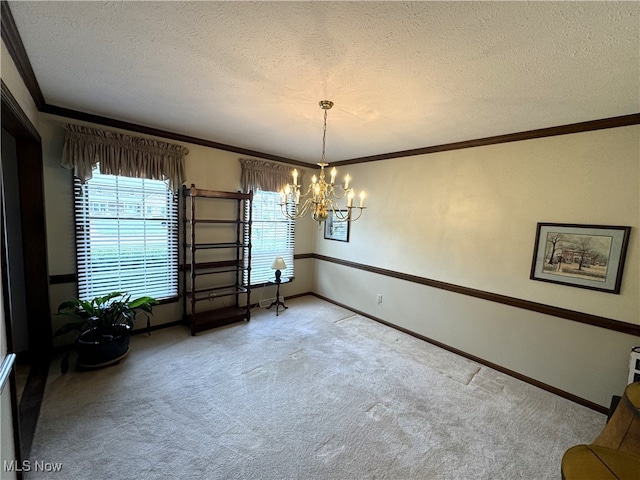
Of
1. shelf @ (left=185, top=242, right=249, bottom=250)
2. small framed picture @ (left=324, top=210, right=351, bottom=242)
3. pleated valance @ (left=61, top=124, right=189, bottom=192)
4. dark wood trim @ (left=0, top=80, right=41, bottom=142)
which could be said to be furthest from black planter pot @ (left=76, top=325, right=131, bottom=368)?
small framed picture @ (left=324, top=210, right=351, bottom=242)

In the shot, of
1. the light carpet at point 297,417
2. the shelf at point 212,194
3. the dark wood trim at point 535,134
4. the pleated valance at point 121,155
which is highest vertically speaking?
the dark wood trim at point 535,134

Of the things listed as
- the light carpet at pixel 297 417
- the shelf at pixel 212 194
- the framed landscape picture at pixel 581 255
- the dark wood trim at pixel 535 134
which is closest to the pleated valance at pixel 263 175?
the shelf at pixel 212 194

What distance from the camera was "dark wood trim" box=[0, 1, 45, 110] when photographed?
1.37 m

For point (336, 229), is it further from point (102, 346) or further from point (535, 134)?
point (102, 346)

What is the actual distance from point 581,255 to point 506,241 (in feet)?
1.98

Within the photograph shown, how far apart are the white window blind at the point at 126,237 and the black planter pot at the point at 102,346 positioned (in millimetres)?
584

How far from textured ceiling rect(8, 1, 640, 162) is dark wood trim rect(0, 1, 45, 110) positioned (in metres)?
0.03

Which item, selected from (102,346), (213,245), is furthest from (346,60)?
(102,346)

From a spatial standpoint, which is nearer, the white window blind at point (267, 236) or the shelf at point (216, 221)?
the shelf at point (216, 221)

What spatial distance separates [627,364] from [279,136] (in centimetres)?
403

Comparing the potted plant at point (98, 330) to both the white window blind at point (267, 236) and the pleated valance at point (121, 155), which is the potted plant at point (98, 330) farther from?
the white window blind at point (267, 236)

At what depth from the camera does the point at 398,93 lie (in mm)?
2062

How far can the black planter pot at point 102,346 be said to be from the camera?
2.61 meters

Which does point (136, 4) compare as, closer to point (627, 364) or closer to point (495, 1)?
point (495, 1)
